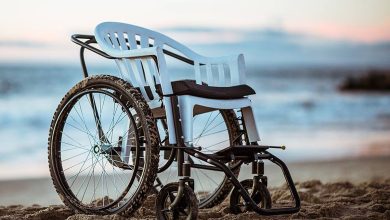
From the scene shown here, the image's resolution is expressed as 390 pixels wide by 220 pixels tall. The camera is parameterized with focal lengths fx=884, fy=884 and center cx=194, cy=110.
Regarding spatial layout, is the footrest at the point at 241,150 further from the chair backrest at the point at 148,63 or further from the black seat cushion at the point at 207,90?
the chair backrest at the point at 148,63

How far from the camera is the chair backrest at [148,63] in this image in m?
4.50

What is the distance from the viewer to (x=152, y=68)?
4.62 metres

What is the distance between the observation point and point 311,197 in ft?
18.0

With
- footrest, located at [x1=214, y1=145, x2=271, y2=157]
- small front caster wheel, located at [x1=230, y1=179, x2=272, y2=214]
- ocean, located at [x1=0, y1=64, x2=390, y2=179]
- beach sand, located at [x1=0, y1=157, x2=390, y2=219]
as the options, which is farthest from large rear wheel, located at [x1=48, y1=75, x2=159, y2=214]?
ocean, located at [x1=0, y1=64, x2=390, y2=179]

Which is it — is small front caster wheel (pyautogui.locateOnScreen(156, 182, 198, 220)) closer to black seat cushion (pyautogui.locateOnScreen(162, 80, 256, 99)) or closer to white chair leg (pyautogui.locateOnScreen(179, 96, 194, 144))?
white chair leg (pyautogui.locateOnScreen(179, 96, 194, 144))

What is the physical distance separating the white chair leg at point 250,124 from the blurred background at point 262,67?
17.1 ft

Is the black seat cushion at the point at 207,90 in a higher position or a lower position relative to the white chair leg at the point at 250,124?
higher

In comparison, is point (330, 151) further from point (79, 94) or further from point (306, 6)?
point (306, 6)

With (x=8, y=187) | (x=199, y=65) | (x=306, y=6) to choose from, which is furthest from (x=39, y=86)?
(x=199, y=65)

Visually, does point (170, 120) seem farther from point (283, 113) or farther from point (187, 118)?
point (283, 113)

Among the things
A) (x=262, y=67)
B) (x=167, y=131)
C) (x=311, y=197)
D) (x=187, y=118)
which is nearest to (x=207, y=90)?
(x=187, y=118)

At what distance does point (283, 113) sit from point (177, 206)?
37.7 feet

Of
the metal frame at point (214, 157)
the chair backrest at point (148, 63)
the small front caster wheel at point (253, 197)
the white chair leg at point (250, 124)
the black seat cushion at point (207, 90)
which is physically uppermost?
the chair backrest at point (148, 63)

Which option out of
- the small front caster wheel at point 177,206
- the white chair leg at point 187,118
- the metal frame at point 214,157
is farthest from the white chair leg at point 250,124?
the small front caster wheel at point 177,206
